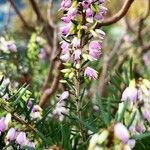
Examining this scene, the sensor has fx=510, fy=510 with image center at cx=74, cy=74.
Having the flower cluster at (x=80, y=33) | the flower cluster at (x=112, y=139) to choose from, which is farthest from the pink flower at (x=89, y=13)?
the flower cluster at (x=112, y=139)

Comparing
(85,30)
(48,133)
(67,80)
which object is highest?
(85,30)

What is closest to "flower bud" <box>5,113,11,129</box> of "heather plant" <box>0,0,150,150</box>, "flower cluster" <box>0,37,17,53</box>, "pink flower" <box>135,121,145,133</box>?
"heather plant" <box>0,0,150,150</box>

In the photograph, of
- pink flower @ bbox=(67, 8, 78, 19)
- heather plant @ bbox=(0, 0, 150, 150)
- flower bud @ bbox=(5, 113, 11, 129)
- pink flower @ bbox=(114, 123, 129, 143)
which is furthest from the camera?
pink flower @ bbox=(67, 8, 78, 19)

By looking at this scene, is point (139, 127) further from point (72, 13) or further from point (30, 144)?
point (72, 13)

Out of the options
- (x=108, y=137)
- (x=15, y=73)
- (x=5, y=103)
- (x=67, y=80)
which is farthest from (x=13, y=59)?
(x=108, y=137)

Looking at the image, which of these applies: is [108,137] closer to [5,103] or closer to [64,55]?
[5,103]

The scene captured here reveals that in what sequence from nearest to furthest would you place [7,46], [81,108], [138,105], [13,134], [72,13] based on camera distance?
1. [138,105]
2. [13,134]
3. [72,13]
4. [81,108]
5. [7,46]

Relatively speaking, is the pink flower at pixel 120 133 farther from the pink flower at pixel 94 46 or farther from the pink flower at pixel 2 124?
the pink flower at pixel 94 46

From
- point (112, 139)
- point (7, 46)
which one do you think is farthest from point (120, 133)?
point (7, 46)

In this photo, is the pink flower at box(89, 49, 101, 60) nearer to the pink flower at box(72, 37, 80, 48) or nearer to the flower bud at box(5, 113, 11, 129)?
the pink flower at box(72, 37, 80, 48)
